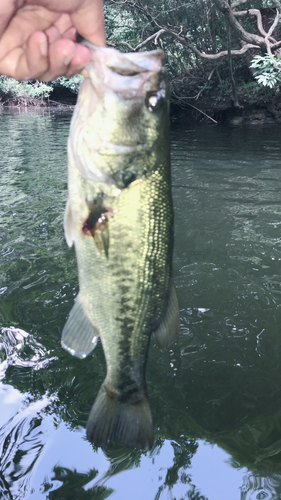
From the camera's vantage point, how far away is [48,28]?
1952 millimetres

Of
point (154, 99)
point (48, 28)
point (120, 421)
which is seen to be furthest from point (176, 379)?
point (48, 28)

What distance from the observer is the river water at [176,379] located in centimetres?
238

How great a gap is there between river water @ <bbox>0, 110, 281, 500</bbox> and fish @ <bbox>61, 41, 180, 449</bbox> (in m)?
0.76

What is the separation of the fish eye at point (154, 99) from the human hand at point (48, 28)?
1.32ft

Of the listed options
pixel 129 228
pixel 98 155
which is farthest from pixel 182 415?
pixel 98 155

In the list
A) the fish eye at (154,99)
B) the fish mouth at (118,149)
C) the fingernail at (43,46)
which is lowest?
the fish mouth at (118,149)

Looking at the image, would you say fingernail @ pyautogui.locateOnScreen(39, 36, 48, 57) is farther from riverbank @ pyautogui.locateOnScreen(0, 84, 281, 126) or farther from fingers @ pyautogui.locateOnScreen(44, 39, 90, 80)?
riverbank @ pyautogui.locateOnScreen(0, 84, 281, 126)

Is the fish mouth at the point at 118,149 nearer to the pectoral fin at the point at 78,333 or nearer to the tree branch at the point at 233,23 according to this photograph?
the pectoral fin at the point at 78,333

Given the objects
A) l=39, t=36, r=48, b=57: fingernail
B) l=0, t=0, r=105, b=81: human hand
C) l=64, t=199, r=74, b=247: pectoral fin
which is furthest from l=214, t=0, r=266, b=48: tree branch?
l=64, t=199, r=74, b=247: pectoral fin

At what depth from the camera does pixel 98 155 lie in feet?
5.35

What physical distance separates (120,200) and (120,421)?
3.73 feet

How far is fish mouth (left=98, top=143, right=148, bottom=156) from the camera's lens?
1.62 m

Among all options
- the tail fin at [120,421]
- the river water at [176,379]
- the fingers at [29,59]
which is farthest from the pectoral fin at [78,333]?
the fingers at [29,59]

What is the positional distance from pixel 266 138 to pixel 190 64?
1012cm
